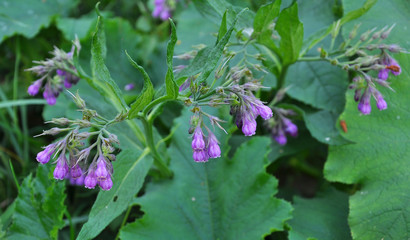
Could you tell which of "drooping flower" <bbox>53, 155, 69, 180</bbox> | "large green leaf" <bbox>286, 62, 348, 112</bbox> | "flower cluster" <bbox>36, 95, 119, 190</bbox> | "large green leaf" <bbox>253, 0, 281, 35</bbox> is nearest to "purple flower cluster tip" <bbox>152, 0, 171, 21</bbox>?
"large green leaf" <bbox>286, 62, 348, 112</bbox>

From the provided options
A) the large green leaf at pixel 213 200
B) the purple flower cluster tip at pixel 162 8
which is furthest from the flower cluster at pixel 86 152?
the purple flower cluster tip at pixel 162 8

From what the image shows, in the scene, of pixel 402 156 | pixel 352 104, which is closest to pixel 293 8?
pixel 352 104

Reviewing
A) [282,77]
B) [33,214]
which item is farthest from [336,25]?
[33,214]

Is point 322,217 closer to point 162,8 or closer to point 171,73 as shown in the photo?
point 171,73

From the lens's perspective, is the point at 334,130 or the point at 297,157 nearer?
the point at 334,130

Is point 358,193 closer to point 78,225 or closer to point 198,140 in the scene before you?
point 198,140

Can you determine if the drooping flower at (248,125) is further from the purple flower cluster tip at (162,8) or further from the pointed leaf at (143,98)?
the purple flower cluster tip at (162,8)
